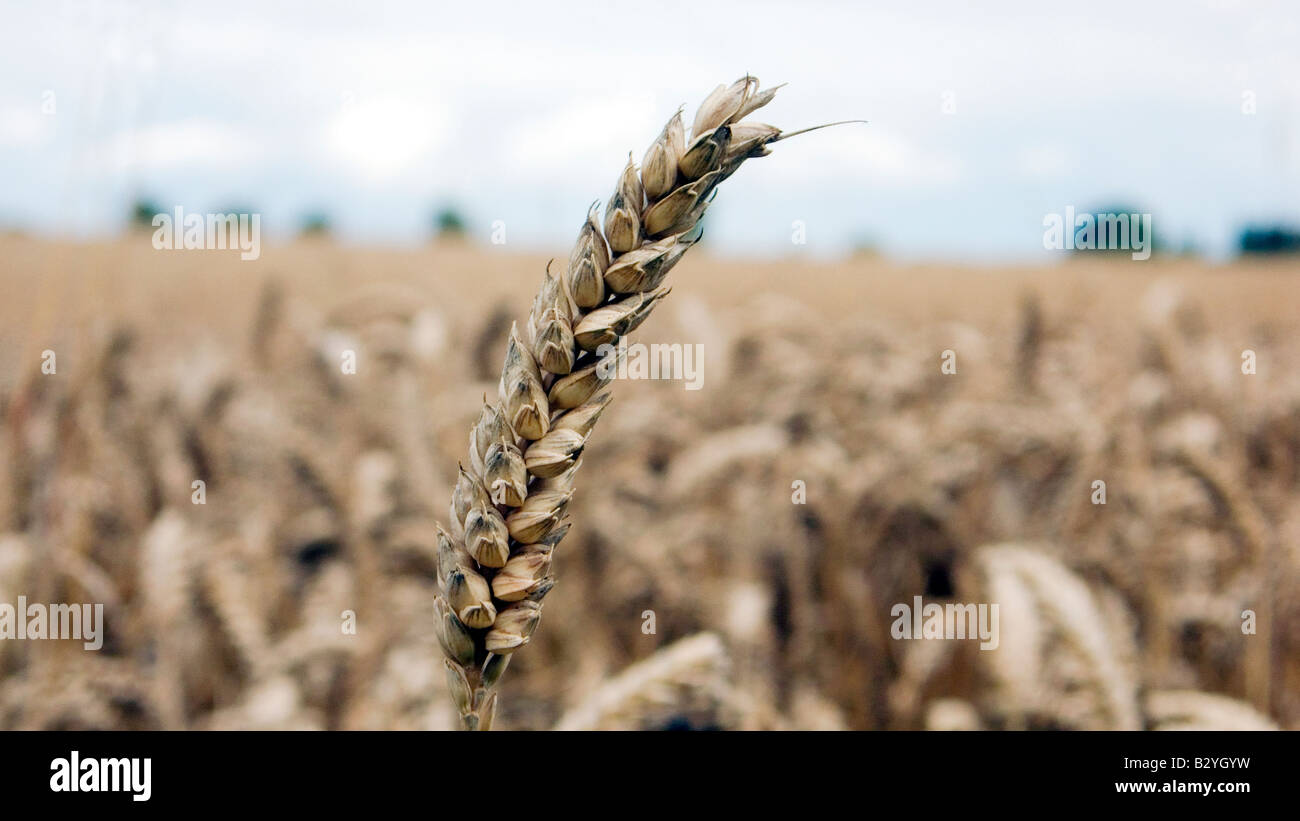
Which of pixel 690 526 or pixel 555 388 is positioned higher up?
pixel 555 388

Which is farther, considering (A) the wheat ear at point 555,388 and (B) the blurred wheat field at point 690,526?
(B) the blurred wheat field at point 690,526

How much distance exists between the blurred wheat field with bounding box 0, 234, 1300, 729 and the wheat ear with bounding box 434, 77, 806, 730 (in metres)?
0.58

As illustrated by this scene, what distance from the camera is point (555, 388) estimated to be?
2.12 feet

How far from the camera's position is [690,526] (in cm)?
327

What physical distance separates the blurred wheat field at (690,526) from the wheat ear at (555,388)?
58 centimetres

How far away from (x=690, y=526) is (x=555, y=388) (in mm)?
2664

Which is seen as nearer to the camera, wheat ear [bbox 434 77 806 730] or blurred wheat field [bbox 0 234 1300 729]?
wheat ear [bbox 434 77 806 730]

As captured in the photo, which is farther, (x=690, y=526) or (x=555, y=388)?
(x=690, y=526)

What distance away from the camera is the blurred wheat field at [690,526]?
217cm

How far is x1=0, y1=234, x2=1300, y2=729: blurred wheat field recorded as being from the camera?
2.17 m

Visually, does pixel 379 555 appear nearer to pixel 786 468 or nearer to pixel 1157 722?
pixel 786 468
